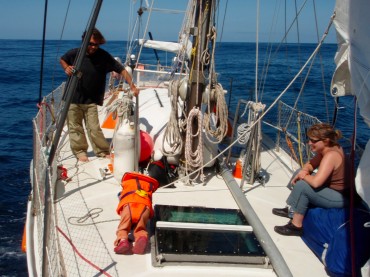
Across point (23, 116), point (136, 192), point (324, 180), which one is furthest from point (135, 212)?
point (23, 116)

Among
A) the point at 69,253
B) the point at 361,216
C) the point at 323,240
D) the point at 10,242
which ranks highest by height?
the point at 361,216

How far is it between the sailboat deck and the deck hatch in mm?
94

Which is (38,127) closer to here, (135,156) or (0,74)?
(135,156)

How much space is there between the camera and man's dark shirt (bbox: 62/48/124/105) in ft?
20.2

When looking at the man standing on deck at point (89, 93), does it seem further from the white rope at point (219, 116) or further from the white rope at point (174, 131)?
the white rope at point (219, 116)

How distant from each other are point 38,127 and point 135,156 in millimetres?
1328

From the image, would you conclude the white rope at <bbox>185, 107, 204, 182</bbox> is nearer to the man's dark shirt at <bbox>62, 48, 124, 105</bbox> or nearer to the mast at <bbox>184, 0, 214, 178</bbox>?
the mast at <bbox>184, 0, 214, 178</bbox>

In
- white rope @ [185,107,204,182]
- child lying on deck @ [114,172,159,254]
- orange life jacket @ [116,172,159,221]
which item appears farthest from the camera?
white rope @ [185,107,204,182]

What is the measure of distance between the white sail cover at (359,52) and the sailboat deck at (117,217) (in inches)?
66.7

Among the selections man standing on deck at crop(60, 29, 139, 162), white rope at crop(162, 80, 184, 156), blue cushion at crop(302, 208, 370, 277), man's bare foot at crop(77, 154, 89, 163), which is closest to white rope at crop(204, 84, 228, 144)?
white rope at crop(162, 80, 184, 156)

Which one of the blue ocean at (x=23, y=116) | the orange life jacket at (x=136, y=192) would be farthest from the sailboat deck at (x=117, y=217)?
the blue ocean at (x=23, y=116)

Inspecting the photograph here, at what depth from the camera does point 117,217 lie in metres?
4.79

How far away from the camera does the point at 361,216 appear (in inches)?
151


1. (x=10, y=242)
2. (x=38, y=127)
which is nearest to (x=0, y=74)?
(x=10, y=242)
